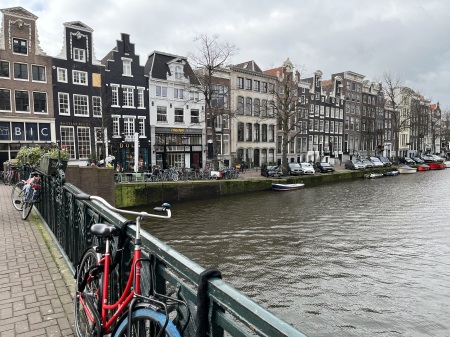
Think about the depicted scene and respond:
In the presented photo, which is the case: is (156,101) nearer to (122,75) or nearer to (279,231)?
(122,75)

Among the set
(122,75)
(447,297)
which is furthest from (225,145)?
(447,297)

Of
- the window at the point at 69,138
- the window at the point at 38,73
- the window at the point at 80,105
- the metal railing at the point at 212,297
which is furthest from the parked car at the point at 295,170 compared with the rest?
the metal railing at the point at 212,297

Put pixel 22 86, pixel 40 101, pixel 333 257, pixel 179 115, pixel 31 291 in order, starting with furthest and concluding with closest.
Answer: pixel 179 115 < pixel 40 101 < pixel 22 86 < pixel 333 257 < pixel 31 291

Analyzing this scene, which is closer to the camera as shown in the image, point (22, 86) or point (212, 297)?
point (212, 297)

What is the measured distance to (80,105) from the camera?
29.0 m

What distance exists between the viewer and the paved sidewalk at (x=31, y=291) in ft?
10.8

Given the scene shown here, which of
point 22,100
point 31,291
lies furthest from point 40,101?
point 31,291

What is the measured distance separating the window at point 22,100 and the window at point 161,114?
1144cm

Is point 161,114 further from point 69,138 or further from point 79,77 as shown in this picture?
point 69,138

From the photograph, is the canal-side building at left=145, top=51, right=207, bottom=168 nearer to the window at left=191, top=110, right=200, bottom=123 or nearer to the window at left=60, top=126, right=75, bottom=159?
the window at left=191, top=110, right=200, bottom=123

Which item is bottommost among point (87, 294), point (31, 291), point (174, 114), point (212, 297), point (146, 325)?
point (31, 291)

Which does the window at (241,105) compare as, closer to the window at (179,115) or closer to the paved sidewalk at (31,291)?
the window at (179,115)

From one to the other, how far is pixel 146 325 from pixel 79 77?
101ft

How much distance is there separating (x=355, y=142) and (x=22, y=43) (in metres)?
53.4
